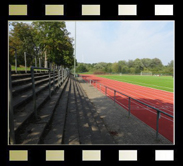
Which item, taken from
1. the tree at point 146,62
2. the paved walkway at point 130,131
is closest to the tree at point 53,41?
the paved walkway at point 130,131

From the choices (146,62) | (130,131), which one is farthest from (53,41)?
(146,62)

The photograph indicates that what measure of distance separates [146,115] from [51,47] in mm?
14255

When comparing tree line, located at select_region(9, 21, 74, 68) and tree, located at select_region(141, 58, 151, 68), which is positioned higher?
tree, located at select_region(141, 58, 151, 68)

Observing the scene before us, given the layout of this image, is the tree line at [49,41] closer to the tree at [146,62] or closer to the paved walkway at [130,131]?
the paved walkway at [130,131]

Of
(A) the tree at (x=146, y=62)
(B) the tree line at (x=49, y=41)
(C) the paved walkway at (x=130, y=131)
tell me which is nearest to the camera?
(C) the paved walkway at (x=130, y=131)

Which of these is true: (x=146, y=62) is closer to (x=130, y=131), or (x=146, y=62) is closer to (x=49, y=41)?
(x=49, y=41)

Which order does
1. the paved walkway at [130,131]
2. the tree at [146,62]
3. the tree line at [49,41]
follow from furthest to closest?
the tree at [146,62]
the tree line at [49,41]
the paved walkway at [130,131]

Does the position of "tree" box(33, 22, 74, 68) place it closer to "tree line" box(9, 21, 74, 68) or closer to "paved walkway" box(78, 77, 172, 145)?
"tree line" box(9, 21, 74, 68)

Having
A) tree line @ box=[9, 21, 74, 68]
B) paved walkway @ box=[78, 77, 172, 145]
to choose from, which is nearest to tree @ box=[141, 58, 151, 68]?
tree line @ box=[9, 21, 74, 68]
